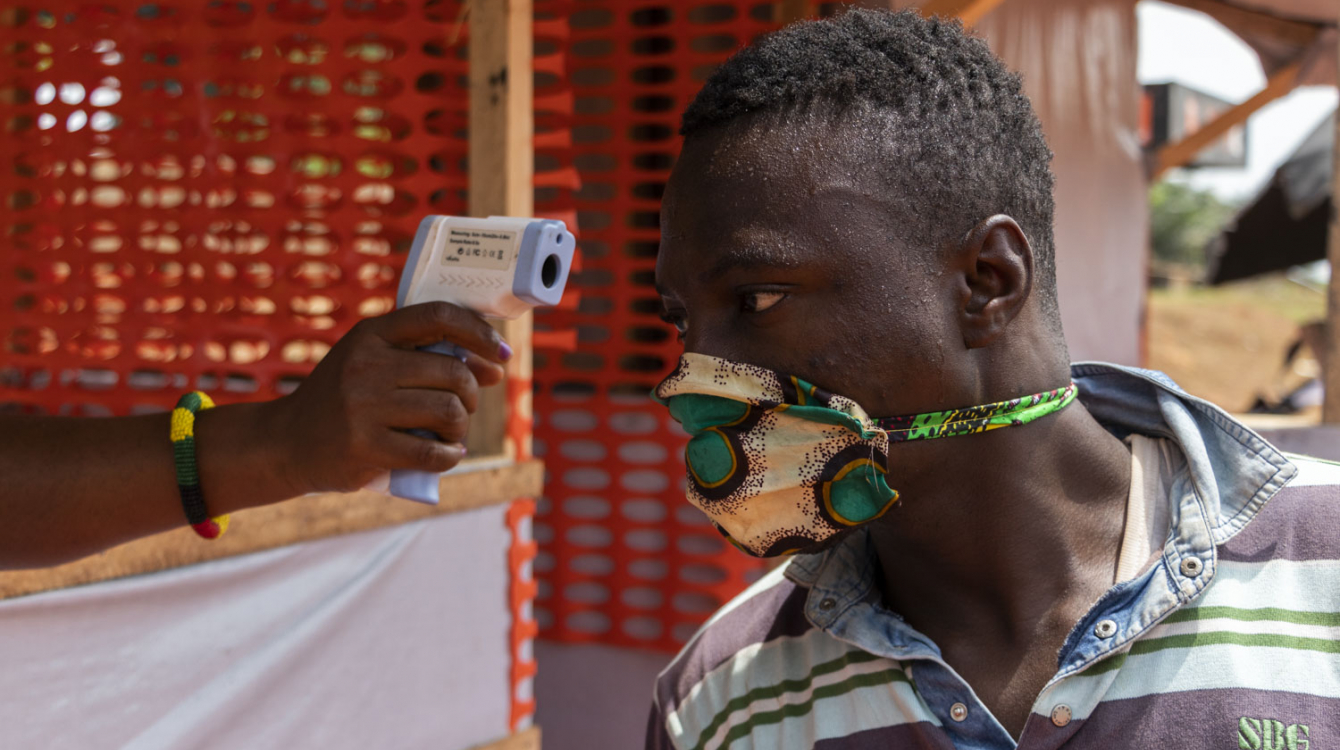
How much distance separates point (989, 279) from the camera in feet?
5.07

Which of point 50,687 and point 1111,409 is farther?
point 50,687

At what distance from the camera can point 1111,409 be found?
1731mm

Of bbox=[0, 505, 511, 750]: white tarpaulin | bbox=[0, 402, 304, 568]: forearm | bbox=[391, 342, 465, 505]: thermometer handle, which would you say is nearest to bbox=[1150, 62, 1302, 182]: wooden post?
bbox=[0, 505, 511, 750]: white tarpaulin

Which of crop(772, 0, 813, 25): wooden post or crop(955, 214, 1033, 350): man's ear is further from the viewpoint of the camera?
crop(772, 0, 813, 25): wooden post

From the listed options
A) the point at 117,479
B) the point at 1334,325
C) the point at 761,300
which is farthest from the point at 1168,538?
the point at 1334,325

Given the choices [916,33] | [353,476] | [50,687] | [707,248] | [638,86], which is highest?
[638,86]

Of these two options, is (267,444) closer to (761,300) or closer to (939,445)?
(761,300)

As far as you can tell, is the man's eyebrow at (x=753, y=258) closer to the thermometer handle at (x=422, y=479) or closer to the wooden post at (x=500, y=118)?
the thermometer handle at (x=422, y=479)

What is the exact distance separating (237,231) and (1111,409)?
3.02 meters

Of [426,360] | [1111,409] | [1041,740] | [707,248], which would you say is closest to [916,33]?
[707,248]

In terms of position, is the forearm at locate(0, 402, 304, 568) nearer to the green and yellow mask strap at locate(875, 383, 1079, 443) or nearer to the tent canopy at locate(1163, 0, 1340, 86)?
the green and yellow mask strap at locate(875, 383, 1079, 443)

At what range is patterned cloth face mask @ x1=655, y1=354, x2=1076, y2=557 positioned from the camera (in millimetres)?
1519

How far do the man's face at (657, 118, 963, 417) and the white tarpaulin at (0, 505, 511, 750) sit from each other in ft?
4.29

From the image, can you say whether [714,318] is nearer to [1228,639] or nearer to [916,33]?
[916,33]
